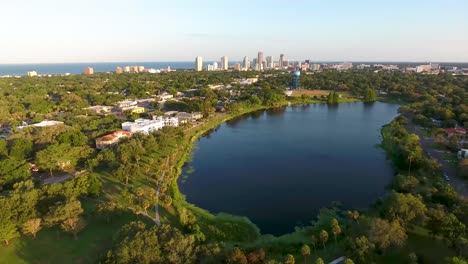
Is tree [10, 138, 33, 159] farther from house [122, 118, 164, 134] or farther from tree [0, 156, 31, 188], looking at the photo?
house [122, 118, 164, 134]

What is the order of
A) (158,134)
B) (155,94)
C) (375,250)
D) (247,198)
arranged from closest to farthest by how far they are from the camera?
(375,250) → (247,198) → (158,134) → (155,94)

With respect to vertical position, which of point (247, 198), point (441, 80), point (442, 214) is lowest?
point (247, 198)

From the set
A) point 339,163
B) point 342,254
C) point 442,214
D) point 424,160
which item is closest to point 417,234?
point 442,214

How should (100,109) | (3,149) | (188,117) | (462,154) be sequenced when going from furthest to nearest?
(100,109), (188,117), (3,149), (462,154)

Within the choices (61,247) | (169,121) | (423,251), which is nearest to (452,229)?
(423,251)

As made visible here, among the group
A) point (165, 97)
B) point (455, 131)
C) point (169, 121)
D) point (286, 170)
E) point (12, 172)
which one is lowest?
point (286, 170)

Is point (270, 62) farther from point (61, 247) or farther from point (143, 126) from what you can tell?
point (61, 247)

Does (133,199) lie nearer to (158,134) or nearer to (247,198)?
(247,198)
